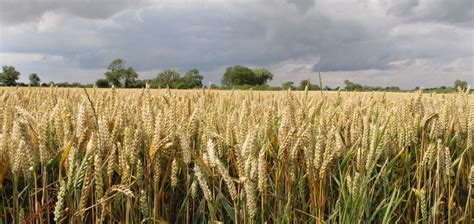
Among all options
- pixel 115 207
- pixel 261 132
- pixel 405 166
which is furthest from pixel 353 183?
pixel 115 207

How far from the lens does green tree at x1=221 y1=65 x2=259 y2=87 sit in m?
67.9

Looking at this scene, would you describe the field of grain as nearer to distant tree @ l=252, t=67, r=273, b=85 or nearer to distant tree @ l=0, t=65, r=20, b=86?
distant tree @ l=0, t=65, r=20, b=86

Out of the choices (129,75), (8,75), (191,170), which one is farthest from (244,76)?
(191,170)

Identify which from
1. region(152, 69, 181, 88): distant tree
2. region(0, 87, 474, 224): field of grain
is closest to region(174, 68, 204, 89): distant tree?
region(152, 69, 181, 88): distant tree

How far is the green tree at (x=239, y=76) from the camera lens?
67.9m

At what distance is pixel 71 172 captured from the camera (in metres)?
1.12

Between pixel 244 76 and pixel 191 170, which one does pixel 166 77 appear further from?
pixel 191 170

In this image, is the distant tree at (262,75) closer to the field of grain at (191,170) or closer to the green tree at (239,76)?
the green tree at (239,76)

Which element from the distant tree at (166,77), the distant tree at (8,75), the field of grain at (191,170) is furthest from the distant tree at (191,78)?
the field of grain at (191,170)

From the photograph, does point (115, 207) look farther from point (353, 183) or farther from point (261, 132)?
point (353, 183)

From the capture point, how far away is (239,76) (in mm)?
68062

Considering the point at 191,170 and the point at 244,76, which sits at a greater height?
the point at 244,76

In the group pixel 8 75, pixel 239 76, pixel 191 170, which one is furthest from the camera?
pixel 239 76

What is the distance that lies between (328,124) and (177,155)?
0.84m
